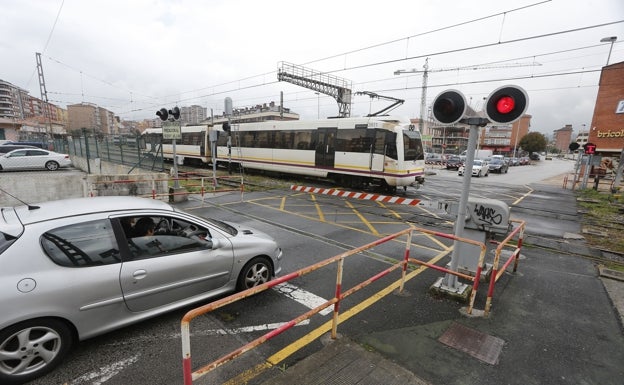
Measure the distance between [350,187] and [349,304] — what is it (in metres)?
11.4

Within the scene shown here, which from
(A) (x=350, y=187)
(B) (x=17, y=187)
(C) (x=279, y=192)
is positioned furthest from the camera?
(A) (x=350, y=187)

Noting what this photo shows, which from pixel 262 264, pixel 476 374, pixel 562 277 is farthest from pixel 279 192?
pixel 476 374

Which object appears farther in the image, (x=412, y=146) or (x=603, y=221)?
(x=412, y=146)

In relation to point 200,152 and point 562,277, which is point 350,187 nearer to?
point 562,277

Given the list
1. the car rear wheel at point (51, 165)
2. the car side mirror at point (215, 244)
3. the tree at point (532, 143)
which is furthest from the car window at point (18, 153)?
the tree at point (532, 143)

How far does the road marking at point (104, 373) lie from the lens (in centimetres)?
278

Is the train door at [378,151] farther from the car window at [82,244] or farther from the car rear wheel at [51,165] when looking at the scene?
the car rear wheel at [51,165]

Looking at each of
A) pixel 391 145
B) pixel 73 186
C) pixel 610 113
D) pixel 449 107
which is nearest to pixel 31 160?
pixel 73 186

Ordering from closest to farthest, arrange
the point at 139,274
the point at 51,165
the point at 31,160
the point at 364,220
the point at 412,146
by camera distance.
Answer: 1. the point at 139,274
2. the point at 364,220
3. the point at 412,146
4. the point at 31,160
5. the point at 51,165

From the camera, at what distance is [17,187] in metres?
11.5

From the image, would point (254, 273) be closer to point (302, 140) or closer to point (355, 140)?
point (355, 140)

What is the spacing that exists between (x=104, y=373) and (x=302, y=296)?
2444mm

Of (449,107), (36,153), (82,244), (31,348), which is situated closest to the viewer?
(31,348)

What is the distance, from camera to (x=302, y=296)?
4.48 meters
